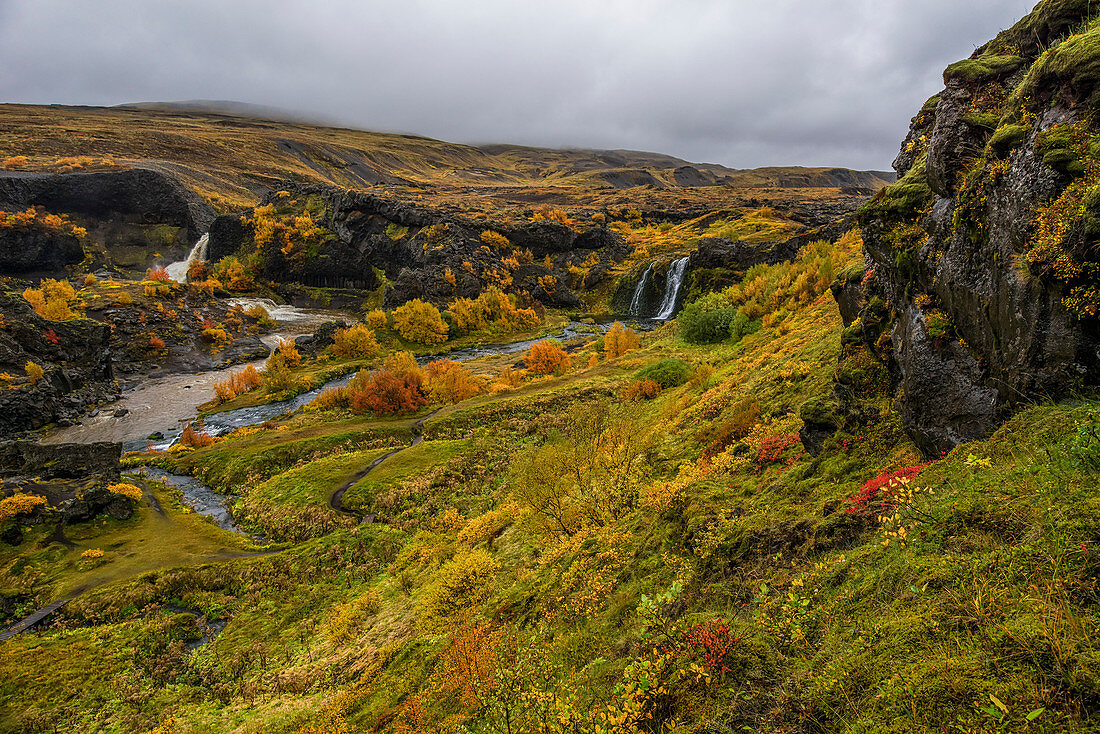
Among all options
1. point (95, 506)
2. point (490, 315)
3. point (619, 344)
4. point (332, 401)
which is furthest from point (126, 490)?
point (490, 315)

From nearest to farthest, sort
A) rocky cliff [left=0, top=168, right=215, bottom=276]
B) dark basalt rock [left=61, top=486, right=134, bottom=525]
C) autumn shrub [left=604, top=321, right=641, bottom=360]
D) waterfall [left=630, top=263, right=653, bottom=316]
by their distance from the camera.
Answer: dark basalt rock [left=61, top=486, right=134, bottom=525]
autumn shrub [left=604, top=321, right=641, bottom=360]
rocky cliff [left=0, top=168, right=215, bottom=276]
waterfall [left=630, top=263, right=653, bottom=316]

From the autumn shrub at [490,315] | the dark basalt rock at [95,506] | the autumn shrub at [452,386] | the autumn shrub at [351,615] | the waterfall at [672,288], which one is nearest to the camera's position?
the autumn shrub at [351,615]

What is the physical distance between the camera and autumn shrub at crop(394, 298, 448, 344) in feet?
256

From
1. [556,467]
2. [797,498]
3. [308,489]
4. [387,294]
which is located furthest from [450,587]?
[387,294]

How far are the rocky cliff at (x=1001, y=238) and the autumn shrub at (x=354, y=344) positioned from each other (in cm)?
7124

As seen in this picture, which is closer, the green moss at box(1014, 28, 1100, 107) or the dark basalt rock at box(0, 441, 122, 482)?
the green moss at box(1014, 28, 1100, 107)

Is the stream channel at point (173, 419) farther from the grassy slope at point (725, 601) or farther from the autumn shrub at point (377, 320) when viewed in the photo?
the autumn shrub at point (377, 320)

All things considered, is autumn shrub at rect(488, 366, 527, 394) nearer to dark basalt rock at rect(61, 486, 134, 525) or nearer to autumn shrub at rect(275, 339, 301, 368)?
dark basalt rock at rect(61, 486, 134, 525)

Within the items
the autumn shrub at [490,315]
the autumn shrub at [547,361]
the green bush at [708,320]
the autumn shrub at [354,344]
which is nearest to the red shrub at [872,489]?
the green bush at [708,320]

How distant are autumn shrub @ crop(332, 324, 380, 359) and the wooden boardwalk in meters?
53.4

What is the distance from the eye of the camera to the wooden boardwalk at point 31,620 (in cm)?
1834

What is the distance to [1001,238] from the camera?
7199 mm

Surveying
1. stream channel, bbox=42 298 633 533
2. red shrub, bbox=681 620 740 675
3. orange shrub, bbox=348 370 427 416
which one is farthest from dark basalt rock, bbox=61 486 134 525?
red shrub, bbox=681 620 740 675

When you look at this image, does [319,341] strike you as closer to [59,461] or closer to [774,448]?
[59,461]
